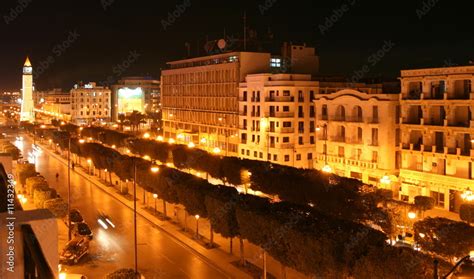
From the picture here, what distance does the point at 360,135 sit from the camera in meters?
59.5

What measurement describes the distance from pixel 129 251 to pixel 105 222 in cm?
981

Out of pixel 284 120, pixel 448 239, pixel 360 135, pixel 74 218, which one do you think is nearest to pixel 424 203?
pixel 448 239

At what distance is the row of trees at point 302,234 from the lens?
22.6 meters

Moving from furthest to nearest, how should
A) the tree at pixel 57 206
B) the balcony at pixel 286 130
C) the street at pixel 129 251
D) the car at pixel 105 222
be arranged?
the balcony at pixel 286 130
the car at pixel 105 222
the tree at pixel 57 206
the street at pixel 129 251

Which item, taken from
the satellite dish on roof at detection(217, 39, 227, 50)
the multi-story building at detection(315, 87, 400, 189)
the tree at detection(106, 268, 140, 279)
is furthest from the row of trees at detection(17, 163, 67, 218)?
the satellite dish on roof at detection(217, 39, 227, 50)

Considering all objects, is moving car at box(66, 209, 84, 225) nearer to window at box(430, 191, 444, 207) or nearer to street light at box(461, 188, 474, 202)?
street light at box(461, 188, 474, 202)

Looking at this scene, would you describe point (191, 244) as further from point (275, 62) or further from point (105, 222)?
point (275, 62)

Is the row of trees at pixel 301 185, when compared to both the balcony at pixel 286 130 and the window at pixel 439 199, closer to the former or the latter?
the window at pixel 439 199

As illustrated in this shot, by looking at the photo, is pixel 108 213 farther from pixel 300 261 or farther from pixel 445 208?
pixel 445 208

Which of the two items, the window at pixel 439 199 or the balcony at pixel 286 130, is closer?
the window at pixel 439 199

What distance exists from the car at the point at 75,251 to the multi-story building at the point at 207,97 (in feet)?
160

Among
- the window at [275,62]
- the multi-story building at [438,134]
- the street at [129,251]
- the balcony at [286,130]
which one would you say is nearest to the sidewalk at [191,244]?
the street at [129,251]

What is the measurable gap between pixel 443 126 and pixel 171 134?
73.6 m

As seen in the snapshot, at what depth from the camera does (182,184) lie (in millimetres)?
40750
